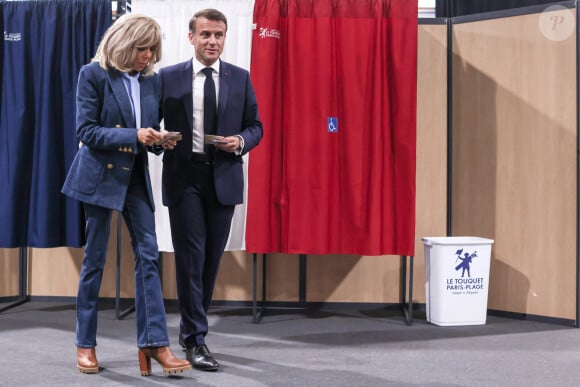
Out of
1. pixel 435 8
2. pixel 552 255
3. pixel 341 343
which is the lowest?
pixel 341 343

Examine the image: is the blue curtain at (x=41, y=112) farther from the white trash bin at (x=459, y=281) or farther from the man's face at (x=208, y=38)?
the white trash bin at (x=459, y=281)

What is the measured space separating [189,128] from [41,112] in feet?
5.33

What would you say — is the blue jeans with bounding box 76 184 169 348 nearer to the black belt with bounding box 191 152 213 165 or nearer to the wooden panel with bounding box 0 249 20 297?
the black belt with bounding box 191 152 213 165

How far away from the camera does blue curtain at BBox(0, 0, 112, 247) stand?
4141mm

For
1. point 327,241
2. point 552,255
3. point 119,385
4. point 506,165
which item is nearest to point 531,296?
point 552,255

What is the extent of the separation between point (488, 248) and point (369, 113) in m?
1.03

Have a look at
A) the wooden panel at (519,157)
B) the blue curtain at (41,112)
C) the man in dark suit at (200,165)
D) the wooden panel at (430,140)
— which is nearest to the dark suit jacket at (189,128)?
the man in dark suit at (200,165)

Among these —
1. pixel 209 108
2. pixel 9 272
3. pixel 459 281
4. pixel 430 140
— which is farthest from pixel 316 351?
pixel 9 272

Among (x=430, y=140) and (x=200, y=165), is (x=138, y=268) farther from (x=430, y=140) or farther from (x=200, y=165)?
(x=430, y=140)

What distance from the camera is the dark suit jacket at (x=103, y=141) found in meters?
2.69

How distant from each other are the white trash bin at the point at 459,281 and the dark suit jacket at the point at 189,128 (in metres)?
1.53

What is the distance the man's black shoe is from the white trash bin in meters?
1.58

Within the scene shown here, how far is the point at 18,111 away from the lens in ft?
13.7

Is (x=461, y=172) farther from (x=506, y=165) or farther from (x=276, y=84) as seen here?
(x=276, y=84)
